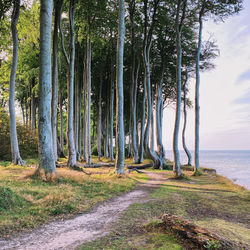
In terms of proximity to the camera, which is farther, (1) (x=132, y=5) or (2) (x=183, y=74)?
(2) (x=183, y=74)

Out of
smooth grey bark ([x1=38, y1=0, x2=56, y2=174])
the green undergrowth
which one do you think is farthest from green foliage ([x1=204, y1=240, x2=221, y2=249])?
smooth grey bark ([x1=38, y1=0, x2=56, y2=174])

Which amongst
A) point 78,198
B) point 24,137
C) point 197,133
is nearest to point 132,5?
point 197,133

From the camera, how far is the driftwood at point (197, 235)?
3.48 m

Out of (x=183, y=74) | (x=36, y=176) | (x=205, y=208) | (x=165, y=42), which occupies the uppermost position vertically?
(x=165, y=42)

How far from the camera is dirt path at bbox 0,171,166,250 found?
399cm

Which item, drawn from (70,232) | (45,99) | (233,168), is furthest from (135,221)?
(233,168)

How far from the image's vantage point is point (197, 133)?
56.5 feet

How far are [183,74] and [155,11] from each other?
10.6m

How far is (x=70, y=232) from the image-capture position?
4.66 meters

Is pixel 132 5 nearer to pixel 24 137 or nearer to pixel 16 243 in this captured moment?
pixel 24 137

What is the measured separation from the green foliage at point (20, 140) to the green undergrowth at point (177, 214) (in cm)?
1732

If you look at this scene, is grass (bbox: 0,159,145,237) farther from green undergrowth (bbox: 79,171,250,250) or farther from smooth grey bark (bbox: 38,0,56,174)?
green undergrowth (bbox: 79,171,250,250)

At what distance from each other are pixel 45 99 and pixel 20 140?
14.9 metres

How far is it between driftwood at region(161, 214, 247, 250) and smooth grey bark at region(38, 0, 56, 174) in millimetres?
6679
